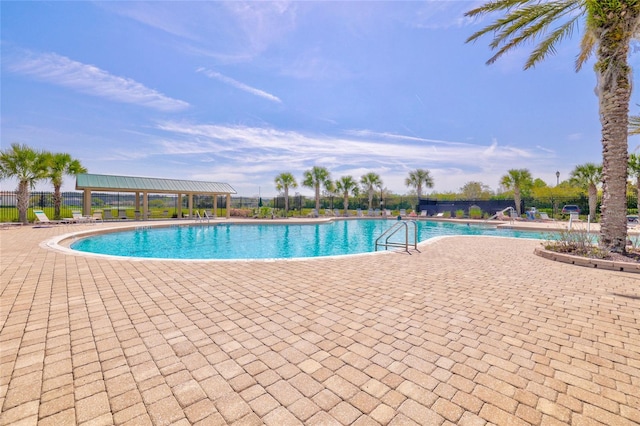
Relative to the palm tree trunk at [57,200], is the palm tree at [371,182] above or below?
above

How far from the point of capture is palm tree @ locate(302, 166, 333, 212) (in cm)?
2736

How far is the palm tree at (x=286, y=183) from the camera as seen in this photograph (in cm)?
2653

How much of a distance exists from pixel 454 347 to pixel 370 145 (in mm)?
23417

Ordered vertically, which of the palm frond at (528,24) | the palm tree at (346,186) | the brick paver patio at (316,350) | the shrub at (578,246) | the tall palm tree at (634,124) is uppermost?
the palm frond at (528,24)

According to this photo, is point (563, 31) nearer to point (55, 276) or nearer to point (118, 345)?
point (118, 345)

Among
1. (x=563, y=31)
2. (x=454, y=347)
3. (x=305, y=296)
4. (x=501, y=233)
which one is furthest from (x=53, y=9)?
(x=501, y=233)

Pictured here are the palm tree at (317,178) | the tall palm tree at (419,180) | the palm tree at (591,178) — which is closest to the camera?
the palm tree at (591,178)

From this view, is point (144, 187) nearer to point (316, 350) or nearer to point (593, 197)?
point (316, 350)

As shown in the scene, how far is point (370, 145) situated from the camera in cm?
2455

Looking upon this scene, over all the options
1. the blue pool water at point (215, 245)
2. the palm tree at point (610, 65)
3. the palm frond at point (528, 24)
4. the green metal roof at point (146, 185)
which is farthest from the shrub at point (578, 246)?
the green metal roof at point (146, 185)

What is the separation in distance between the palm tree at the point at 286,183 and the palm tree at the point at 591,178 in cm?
2271

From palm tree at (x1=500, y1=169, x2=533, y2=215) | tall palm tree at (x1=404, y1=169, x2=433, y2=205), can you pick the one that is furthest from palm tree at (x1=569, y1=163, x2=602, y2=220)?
tall palm tree at (x1=404, y1=169, x2=433, y2=205)

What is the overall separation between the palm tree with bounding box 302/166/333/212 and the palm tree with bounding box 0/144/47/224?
1855 centimetres

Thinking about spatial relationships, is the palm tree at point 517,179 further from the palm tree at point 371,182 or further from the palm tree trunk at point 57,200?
the palm tree trunk at point 57,200
